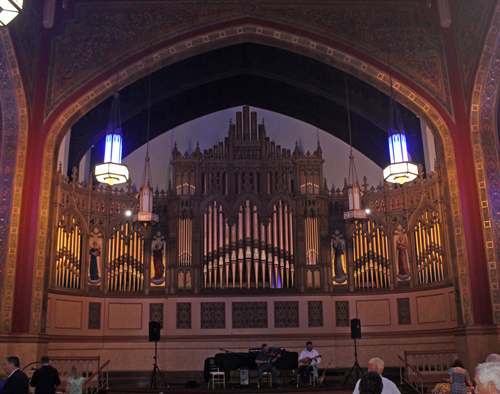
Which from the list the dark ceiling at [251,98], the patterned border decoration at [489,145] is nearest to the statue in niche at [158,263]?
the dark ceiling at [251,98]

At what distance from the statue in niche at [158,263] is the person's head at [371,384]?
1167 centimetres

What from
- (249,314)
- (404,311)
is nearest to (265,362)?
(249,314)

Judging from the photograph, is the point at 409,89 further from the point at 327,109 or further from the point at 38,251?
the point at 38,251

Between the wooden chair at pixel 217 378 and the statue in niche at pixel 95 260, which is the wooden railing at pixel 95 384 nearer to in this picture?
the wooden chair at pixel 217 378

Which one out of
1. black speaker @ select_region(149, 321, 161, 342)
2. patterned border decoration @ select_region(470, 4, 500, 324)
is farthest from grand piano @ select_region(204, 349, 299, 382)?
patterned border decoration @ select_region(470, 4, 500, 324)

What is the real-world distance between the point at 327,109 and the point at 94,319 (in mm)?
8897

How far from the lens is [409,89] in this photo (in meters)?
Result: 13.6

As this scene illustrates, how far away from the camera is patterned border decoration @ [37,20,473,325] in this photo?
12.9 m

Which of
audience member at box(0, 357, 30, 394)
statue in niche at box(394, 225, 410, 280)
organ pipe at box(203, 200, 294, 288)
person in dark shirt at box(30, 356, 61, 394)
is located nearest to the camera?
audience member at box(0, 357, 30, 394)

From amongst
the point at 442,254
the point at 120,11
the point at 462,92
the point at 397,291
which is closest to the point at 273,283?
the point at 397,291

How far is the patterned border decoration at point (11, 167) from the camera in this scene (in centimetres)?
1200

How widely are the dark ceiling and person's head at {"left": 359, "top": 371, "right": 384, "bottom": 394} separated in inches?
485

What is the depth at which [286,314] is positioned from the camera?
1522 cm

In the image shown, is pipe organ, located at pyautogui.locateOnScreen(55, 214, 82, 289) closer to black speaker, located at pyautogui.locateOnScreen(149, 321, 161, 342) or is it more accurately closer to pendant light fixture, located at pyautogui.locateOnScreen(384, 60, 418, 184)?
black speaker, located at pyautogui.locateOnScreen(149, 321, 161, 342)
